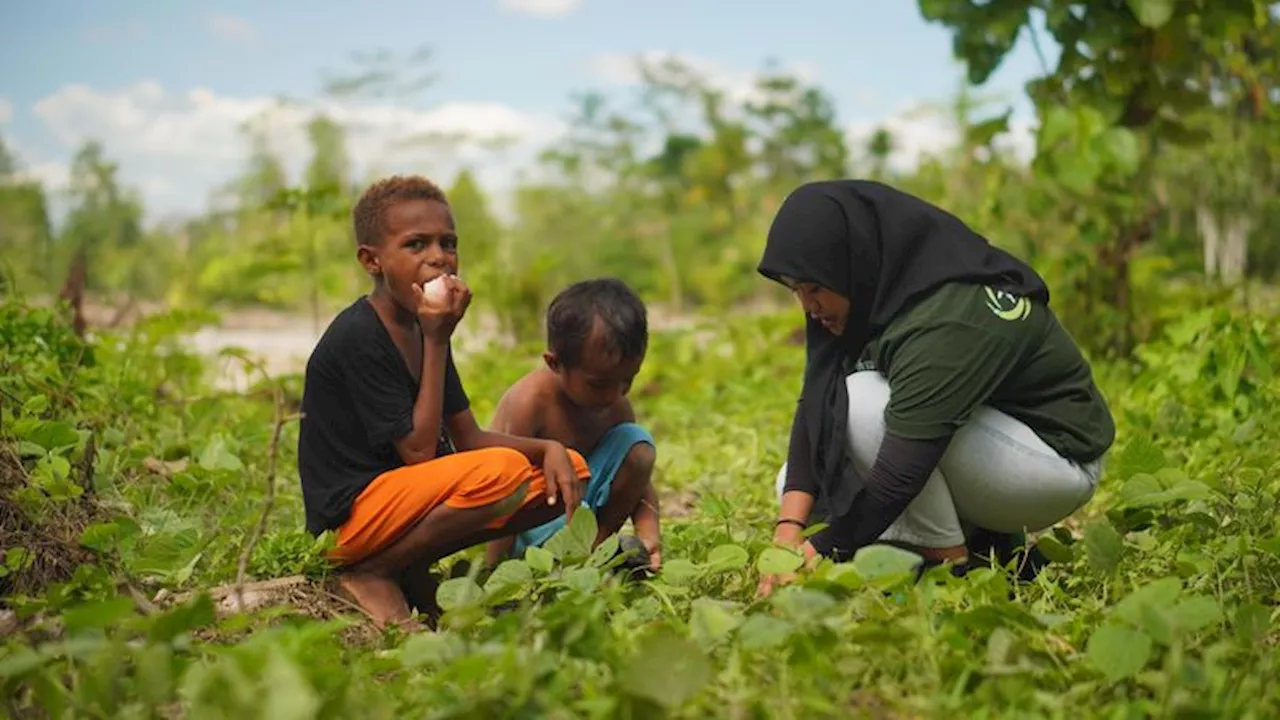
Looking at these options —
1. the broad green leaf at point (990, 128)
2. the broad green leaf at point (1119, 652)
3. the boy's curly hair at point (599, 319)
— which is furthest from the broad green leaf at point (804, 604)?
the broad green leaf at point (990, 128)

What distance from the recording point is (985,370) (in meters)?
2.68

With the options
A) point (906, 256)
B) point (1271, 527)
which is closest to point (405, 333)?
point (906, 256)

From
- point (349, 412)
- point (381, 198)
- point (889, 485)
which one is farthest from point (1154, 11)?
point (349, 412)

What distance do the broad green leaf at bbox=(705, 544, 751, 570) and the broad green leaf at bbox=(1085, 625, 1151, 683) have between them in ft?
2.46

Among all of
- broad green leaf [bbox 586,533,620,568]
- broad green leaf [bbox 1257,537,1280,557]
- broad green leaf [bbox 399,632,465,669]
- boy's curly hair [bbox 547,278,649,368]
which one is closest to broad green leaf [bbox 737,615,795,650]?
broad green leaf [bbox 399,632,465,669]

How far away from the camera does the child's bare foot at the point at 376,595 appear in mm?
2803

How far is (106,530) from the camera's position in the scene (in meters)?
2.60

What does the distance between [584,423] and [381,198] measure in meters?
0.76

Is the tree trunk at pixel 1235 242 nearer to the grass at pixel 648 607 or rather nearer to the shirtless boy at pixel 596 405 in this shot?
the grass at pixel 648 607

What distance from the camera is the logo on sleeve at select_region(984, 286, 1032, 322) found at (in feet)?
8.90

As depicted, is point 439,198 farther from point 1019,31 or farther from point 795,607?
point 1019,31

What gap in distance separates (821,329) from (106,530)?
1550 millimetres

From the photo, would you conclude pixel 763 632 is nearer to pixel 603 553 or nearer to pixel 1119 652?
pixel 1119 652

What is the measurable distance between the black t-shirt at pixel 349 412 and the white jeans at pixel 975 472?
0.96 meters
